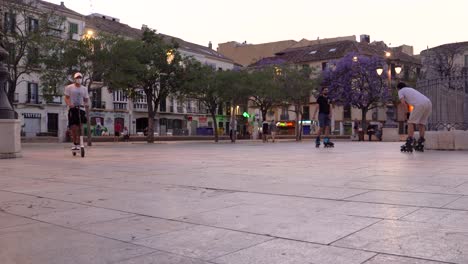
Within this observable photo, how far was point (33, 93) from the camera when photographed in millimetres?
52156

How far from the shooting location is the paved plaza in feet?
9.45

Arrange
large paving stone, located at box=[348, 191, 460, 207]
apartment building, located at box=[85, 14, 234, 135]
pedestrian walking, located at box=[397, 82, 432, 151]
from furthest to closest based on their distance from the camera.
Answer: apartment building, located at box=[85, 14, 234, 135] → pedestrian walking, located at box=[397, 82, 432, 151] → large paving stone, located at box=[348, 191, 460, 207]

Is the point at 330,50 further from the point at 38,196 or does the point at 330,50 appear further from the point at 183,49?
the point at 38,196

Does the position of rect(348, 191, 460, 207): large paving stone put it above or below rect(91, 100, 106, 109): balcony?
below

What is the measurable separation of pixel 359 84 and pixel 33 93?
36.7 m

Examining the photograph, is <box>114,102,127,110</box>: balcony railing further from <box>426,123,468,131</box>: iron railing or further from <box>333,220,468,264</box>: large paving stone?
<box>333,220,468,264</box>: large paving stone

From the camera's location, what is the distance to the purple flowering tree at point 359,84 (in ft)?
179

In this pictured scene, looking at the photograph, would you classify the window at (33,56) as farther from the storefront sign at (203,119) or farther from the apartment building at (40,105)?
the storefront sign at (203,119)

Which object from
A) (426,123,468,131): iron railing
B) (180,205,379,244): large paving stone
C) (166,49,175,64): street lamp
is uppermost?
(166,49,175,64): street lamp

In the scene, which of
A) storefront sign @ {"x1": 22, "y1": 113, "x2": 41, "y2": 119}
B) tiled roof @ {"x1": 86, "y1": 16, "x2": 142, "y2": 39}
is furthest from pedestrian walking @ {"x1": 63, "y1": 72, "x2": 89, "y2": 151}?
tiled roof @ {"x1": 86, "y1": 16, "x2": 142, "y2": 39}

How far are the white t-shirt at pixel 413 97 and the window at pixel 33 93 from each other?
46.6 metres

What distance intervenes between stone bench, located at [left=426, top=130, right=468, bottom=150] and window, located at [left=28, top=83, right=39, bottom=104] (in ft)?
152

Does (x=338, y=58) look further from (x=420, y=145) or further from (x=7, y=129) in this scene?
(x=7, y=129)

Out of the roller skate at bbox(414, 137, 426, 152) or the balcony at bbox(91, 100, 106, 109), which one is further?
the balcony at bbox(91, 100, 106, 109)
